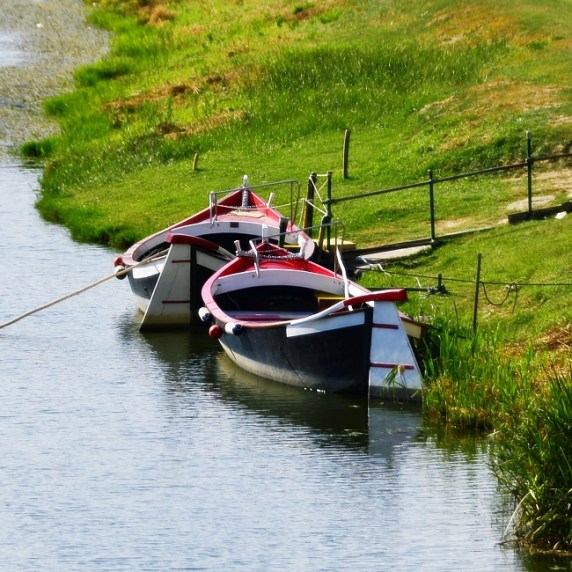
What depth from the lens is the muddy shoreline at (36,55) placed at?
48.5 metres

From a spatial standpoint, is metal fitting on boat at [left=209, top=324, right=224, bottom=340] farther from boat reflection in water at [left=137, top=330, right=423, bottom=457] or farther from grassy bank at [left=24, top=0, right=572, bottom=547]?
grassy bank at [left=24, top=0, right=572, bottom=547]

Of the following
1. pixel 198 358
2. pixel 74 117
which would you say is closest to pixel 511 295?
pixel 198 358

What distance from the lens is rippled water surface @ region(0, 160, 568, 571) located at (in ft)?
50.1

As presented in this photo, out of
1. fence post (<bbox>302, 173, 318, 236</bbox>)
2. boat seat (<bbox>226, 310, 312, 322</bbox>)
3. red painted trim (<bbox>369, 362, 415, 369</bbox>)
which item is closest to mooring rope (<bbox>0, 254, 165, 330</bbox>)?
fence post (<bbox>302, 173, 318, 236</bbox>)

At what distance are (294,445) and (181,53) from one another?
3486 centimetres

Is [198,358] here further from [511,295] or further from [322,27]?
[322,27]

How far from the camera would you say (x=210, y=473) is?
17812mm

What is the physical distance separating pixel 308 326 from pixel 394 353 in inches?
51.9

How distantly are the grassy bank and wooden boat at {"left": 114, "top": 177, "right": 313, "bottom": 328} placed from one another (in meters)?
2.03

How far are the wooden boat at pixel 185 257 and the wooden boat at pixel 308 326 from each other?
1.29m

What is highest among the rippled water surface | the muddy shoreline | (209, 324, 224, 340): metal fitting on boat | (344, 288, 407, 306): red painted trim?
the muddy shoreline

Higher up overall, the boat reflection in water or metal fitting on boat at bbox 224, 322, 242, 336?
metal fitting on boat at bbox 224, 322, 242, 336

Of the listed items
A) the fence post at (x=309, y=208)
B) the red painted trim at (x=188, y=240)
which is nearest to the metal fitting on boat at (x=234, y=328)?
the red painted trim at (x=188, y=240)

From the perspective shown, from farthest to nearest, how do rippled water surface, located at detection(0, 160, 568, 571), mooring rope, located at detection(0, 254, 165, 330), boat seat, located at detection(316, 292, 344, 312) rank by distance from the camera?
mooring rope, located at detection(0, 254, 165, 330) → boat seat, located at detection(316, 292, 344, 312) → rippled water surface, located at detection(0, 160, 568, 571)
